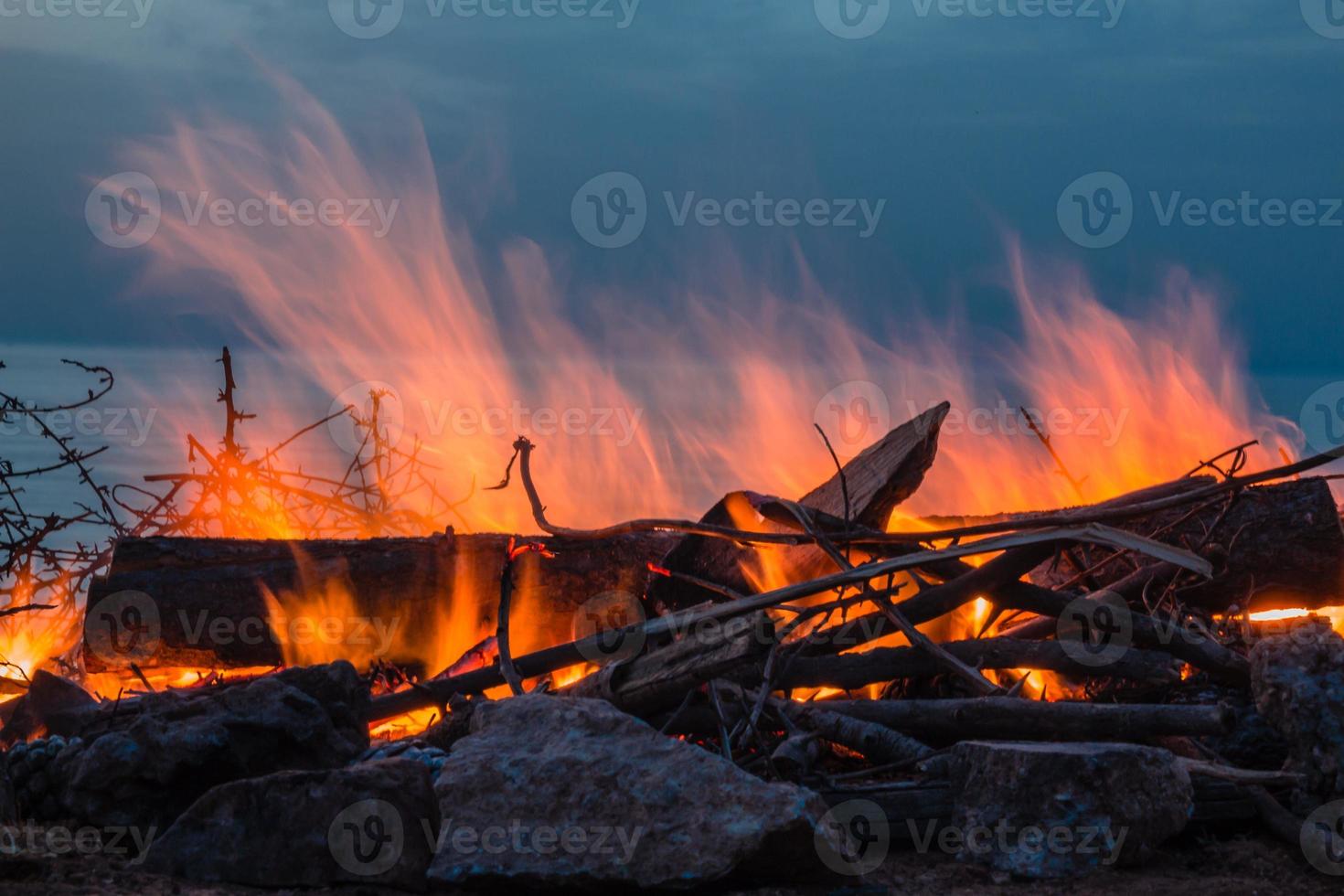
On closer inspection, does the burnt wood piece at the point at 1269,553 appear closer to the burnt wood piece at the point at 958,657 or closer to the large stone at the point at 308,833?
the burnt wood piece at the point at 958,657

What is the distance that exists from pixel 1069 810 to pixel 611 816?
1422 millimetres

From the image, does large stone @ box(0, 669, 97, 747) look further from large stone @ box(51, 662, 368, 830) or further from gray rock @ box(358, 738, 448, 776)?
gray rock @ box(358, 738, 448, 776)

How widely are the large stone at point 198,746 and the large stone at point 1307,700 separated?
10.9 feet

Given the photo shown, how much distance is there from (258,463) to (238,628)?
5.86 ft

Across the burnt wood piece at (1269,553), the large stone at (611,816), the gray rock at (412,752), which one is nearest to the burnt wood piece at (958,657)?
the burnt wood piece at (1269,553)

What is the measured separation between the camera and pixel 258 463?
732cm

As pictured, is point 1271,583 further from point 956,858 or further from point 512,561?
point 512,561

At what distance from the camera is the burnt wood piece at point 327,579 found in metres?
5.72

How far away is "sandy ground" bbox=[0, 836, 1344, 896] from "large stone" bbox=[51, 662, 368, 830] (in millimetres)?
415

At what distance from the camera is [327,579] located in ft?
19.0

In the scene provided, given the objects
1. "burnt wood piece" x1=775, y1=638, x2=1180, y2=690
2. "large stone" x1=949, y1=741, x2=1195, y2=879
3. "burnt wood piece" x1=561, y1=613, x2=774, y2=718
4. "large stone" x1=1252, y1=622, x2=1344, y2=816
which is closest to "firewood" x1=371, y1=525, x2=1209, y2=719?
"burnt wood piece" x1=561, y1=613, x2=774, y2=718

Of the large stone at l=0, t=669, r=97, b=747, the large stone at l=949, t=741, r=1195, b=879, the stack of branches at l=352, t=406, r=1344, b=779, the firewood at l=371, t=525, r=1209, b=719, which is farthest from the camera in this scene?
Answer: the large stone at l=0, t=669, r=97, b=747

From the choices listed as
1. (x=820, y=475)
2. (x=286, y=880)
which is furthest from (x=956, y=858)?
(x=820, y=475)

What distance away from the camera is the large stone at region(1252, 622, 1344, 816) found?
4.11 m
